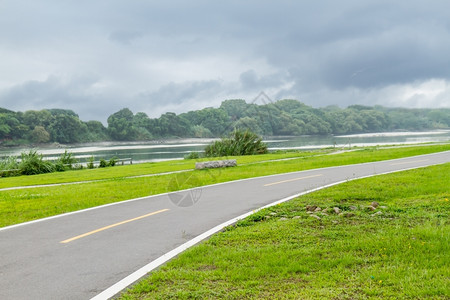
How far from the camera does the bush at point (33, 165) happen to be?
25594 mm

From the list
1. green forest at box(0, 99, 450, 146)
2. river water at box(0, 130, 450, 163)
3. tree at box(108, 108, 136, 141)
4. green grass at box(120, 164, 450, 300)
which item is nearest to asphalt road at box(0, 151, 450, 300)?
green grass at box(120, 164, 450, 300)

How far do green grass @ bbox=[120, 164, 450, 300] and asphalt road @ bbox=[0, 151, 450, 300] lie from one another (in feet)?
2.32

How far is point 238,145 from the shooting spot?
3316cm

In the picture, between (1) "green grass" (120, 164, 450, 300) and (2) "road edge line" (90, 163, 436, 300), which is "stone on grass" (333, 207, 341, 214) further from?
(2) "road edge line" (90, 163, 436, 300)

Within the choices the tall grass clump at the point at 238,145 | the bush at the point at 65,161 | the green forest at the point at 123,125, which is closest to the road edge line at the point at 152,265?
the bush at the point at 65,161

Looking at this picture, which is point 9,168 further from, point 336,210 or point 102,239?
point 336,210

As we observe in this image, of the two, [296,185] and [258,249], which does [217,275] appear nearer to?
[258,249]

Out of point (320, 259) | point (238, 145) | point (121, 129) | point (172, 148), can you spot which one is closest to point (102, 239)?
point (320, 259)

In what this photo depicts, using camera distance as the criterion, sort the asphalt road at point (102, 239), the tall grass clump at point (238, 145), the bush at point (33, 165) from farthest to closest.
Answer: the tall grass clump at point (238, 145), the bush at point (33, 165), the asphalt road at point (102, 239)

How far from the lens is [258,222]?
791 centimetres

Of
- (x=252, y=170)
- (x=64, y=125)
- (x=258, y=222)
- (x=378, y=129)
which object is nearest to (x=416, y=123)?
(x=378, y=129)

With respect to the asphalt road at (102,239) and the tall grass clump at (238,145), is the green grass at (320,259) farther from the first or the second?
the tall grass clump at (238,145)

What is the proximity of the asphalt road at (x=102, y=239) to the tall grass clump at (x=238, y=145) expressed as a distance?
810 inches

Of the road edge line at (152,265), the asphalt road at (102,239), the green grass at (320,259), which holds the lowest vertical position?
the green grass at (320,259)
